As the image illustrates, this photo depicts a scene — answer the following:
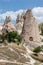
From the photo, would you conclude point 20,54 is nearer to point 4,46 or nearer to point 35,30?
point 4,46

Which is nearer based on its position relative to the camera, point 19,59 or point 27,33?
point 19,59

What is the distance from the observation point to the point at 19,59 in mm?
26594

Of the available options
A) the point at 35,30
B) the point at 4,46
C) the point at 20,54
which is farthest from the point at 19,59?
the point at 35,30

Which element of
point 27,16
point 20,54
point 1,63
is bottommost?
point 1,63

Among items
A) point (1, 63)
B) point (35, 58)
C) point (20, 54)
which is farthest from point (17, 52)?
point (1, 63)

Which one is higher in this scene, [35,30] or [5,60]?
[35,30]

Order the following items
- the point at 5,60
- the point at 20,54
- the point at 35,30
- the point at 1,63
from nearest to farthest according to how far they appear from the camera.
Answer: the point at 1,63 < the point at 5,60 < the point at 20,54 < the point at 35,30

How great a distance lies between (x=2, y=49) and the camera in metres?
27.3

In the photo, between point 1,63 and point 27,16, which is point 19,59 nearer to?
point 1,63

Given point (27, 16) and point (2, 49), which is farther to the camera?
point (27, 16)

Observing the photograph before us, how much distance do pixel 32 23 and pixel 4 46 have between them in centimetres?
2658

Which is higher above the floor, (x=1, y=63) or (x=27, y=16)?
(x=27, y=16)

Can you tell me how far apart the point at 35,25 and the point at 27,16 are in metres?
2.76

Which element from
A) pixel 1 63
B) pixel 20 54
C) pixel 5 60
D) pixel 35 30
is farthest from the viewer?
pixel 35 30
